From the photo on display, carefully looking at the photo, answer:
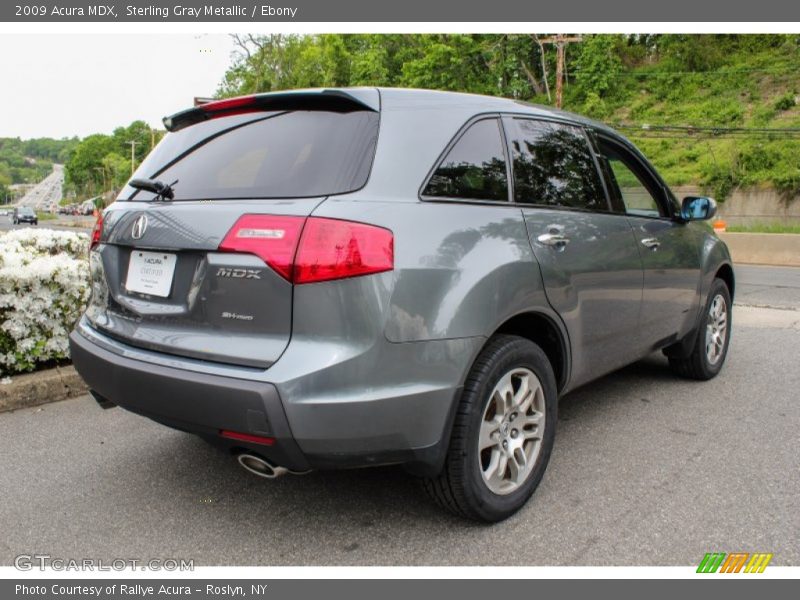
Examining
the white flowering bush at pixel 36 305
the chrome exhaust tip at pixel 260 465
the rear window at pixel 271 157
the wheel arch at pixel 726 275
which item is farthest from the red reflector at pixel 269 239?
the wheel arch at pixel 726 275

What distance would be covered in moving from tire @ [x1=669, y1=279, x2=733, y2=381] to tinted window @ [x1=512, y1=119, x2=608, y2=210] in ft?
5.52

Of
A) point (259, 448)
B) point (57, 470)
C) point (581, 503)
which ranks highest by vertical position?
point (259, 448)

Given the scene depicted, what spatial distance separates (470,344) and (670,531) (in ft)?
3.72

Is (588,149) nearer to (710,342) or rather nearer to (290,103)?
(290,103)

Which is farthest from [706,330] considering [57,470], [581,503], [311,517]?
[57,470]

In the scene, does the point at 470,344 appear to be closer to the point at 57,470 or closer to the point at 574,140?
the point at 574,140

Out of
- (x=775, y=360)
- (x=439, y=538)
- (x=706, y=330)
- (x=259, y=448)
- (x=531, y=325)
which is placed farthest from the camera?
(x=775, y=360)

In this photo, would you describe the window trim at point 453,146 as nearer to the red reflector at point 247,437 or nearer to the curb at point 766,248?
the red reflector at point 247,437

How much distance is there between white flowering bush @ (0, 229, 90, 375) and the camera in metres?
4.19

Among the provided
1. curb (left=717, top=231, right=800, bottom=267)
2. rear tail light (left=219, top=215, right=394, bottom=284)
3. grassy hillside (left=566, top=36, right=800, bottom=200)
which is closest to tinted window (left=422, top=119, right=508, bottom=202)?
rear tail light (left=219, top=215, right=394, bottom=284)

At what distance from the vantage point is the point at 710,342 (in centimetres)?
470

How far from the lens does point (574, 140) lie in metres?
3.37

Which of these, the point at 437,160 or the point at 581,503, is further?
the point at 581,503

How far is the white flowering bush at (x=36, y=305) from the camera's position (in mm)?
4191
